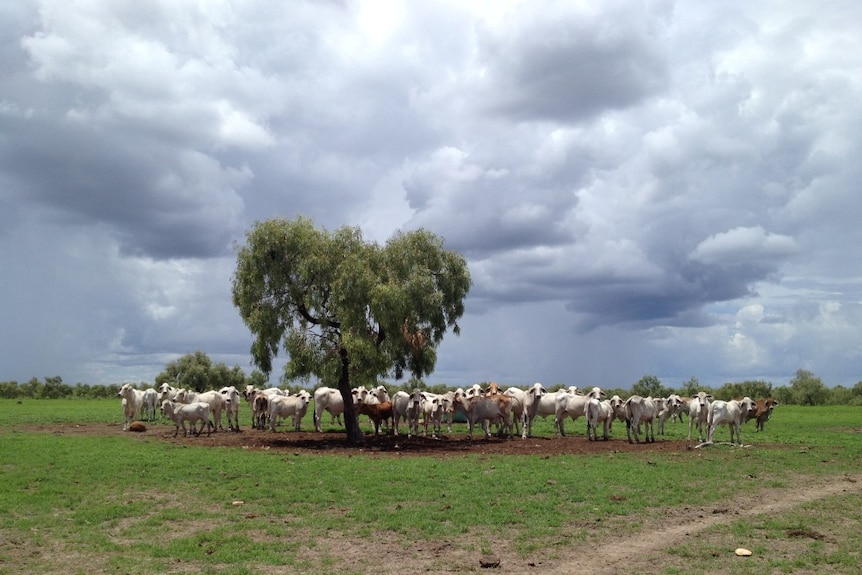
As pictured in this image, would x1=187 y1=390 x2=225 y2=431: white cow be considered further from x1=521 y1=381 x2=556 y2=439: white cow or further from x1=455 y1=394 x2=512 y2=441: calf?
x1=521 y1=381 x2=556 y2=439: white cow

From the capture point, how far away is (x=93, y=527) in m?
14.2

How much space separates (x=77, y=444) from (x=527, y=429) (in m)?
20.0

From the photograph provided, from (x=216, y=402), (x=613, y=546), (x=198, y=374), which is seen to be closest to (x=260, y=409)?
(x=216, y=402)

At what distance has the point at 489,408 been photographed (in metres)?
32.2

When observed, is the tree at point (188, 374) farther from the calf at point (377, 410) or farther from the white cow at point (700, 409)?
the white cow at point (700, 409)

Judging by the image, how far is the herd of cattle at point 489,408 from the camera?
30.2m

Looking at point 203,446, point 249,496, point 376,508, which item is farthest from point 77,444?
point 376,508

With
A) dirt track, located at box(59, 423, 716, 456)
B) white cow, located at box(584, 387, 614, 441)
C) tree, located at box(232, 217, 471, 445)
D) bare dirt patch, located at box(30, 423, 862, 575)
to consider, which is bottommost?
bare dirt patch, located at box(30, 423, 862, 575)

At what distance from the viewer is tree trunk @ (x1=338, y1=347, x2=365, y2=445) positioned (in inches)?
1201

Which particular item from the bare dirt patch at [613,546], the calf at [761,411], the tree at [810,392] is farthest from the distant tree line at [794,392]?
the bare dirt patch at [613,546]

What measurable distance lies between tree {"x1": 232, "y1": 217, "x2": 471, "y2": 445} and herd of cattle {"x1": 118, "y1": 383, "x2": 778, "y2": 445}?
277cm

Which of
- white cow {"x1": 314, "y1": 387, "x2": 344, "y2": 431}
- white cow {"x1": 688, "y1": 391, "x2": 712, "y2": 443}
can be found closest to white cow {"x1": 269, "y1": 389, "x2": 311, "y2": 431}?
white cow {"x1": 314, "y1": 387, "x2": 344, "y2": 431}

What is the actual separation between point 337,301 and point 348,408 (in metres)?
5.15

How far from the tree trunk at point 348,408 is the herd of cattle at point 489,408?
2159 mm
